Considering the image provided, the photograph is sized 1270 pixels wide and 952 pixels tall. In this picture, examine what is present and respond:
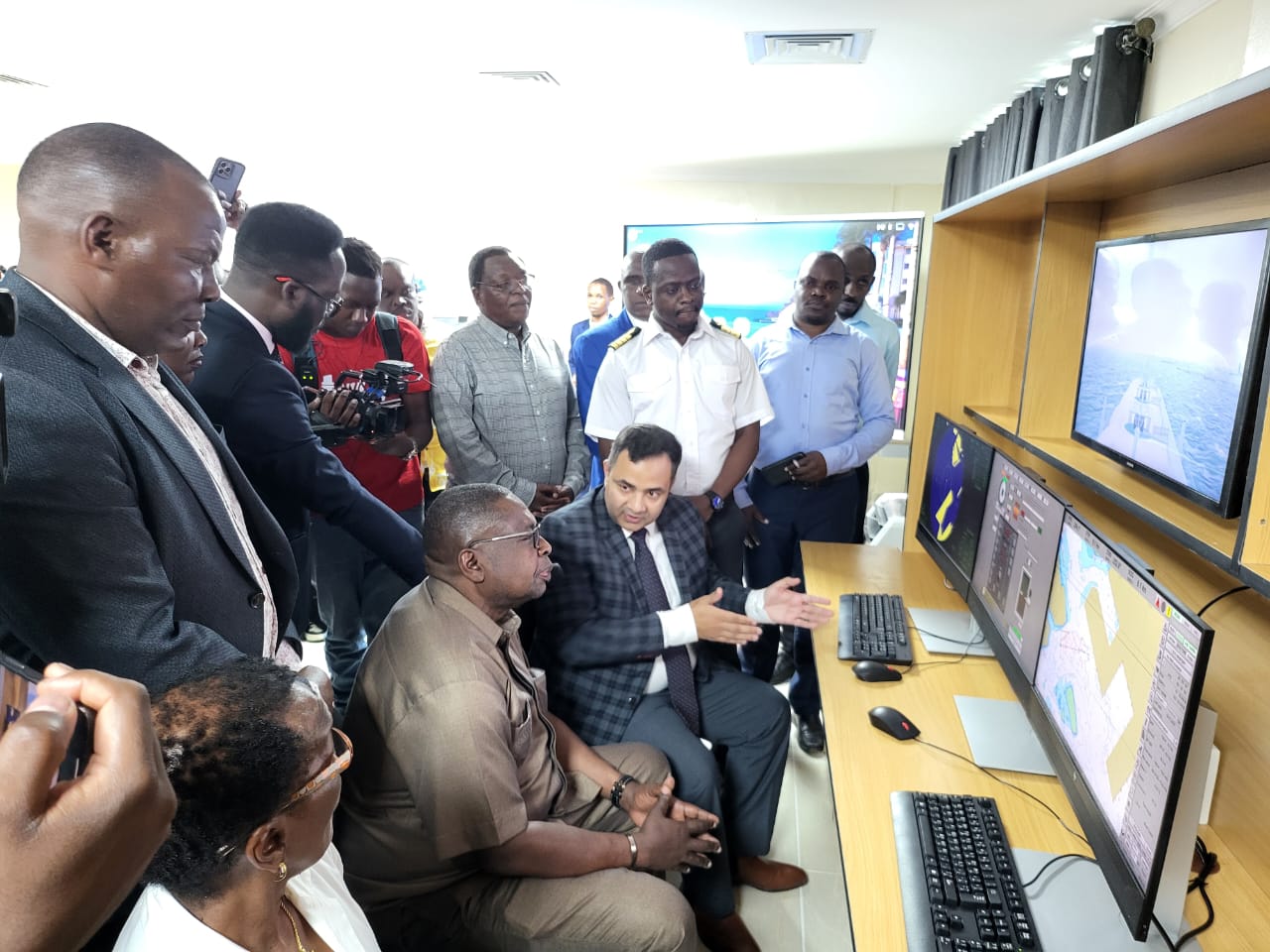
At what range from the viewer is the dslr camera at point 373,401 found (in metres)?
2.22

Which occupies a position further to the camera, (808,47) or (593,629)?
(808,47)

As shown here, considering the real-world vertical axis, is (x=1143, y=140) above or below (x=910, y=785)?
above

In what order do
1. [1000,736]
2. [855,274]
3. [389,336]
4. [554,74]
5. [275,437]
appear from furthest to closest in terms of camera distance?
[855,274], [554,74], [389,336], [275,437], [1000,736]

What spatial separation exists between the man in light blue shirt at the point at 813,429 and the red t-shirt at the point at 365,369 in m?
1.20

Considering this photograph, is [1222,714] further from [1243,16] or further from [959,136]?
[959,136]

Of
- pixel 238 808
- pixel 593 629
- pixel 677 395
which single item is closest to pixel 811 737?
pixel 593 629

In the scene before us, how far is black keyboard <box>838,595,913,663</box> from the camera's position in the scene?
1.79 meters

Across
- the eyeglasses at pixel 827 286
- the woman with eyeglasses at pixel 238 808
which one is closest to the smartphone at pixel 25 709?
the woman with eyeglasses at pixel 238 808

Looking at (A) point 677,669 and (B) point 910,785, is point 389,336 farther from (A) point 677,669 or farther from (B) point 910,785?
(B) point 910,785

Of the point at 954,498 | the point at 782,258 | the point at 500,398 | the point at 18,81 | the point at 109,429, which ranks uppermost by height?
the point at 18,81

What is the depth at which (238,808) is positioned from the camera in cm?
82

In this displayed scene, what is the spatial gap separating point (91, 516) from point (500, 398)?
5.64 ft

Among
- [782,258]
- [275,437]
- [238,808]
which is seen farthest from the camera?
[782,258]

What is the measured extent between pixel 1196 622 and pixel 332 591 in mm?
2214
